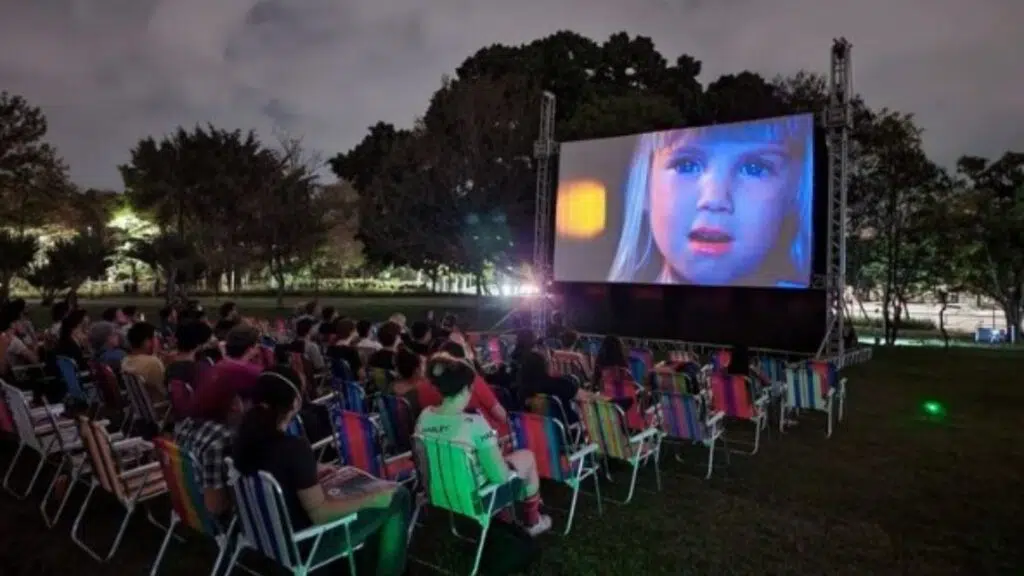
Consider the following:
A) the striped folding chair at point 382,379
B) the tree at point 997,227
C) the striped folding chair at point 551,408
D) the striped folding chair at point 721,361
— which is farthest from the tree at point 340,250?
the striped folding chair at point 551,408

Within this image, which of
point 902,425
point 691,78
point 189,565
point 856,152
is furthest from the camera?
point 691,78

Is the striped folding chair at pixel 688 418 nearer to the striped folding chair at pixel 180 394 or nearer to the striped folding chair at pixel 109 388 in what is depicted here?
the striped folding chair at pixel 180 394

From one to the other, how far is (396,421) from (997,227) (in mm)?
17761

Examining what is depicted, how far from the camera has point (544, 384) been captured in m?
4.70

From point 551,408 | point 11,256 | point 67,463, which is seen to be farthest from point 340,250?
point 551,408

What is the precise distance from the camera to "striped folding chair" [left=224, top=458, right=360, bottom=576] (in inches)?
97.1

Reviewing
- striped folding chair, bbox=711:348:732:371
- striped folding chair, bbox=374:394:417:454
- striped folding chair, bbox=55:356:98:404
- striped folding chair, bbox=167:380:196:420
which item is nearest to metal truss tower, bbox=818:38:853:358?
striped folding chair, bbox=711:348:732:371

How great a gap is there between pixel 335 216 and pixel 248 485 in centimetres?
3462

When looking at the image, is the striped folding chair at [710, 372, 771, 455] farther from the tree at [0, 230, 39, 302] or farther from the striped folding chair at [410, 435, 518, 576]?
the tree at [0, 230, 39, 302]

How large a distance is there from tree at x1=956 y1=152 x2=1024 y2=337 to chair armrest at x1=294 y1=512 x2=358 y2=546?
1732cm

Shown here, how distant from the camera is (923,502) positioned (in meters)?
4.55

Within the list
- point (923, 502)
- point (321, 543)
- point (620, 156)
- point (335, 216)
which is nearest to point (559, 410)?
point (321, 543)

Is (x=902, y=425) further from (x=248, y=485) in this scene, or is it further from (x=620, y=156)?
(x=620, y=156)

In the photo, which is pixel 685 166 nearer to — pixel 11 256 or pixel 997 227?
pixel 997 227
